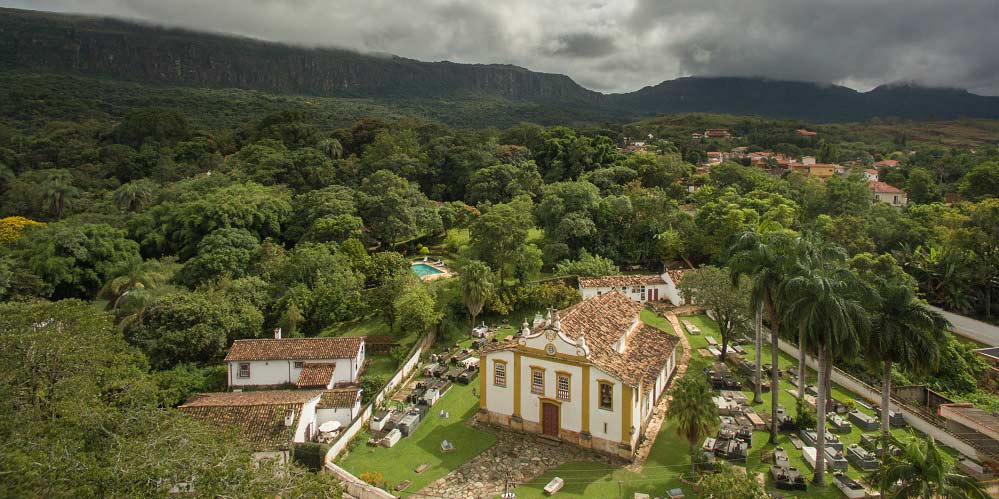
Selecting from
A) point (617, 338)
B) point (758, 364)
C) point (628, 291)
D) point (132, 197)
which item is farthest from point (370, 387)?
point (132, 197)

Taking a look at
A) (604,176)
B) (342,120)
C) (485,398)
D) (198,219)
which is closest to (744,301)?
(485,398)

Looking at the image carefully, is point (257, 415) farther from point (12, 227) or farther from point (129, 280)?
point (12, 227)

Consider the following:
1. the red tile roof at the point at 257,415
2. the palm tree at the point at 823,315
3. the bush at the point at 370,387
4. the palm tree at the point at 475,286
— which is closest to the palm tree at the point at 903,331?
the palm tree at the point at 823,315

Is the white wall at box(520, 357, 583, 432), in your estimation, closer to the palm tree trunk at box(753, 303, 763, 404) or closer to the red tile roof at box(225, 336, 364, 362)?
the palm tree trunk at box(753, 303, 763, 404)

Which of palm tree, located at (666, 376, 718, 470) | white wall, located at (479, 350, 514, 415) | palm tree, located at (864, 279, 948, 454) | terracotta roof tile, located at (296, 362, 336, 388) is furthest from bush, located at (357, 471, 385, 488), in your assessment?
palm tree, located at (864, 279, 948, 454)

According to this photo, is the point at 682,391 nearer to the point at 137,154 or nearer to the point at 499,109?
the point at 137,154

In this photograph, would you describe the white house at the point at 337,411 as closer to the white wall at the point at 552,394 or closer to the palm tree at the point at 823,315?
the white wall at the point at 552,394
